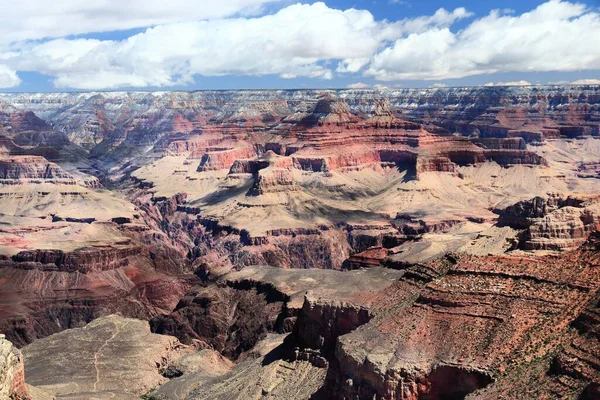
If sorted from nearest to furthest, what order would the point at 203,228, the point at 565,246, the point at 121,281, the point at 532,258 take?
the point at 532,258, the point at 565,246, the point at 121,281, the point at 203,228

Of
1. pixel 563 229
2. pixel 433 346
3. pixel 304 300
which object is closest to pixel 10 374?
pixel 304 300

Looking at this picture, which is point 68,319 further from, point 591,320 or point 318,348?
point 591,320

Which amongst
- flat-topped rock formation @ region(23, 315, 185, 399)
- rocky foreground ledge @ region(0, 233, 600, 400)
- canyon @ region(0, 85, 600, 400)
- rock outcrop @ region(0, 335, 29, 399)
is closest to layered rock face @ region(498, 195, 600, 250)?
canyon @ region(0, 85, 600, 400)

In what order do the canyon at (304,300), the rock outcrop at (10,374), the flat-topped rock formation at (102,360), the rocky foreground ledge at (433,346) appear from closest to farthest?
the rocky foreground ledge at (433,346) < the canyon at (304,300) < the rock outcrop at (10,374) < the flat-topped rock formation at (102,360)

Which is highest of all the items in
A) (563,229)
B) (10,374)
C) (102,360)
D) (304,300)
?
(563,229)

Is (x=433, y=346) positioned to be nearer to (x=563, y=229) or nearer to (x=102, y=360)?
(x=563, y=229)

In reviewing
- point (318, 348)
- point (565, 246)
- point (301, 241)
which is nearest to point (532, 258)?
point (565, 246)

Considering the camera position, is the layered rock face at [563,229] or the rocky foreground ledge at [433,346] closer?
the rocky foreground ledge at [433,346]

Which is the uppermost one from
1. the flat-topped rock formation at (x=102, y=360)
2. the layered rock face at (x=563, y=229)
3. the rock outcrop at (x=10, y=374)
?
the layered rock face at (x=563, y=229)

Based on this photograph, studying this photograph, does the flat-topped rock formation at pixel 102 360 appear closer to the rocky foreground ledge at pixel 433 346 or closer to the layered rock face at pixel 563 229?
the rocky foreground ledge at pixel 433 346

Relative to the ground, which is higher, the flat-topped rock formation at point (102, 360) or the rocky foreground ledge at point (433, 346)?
the rocky foreground ledge at point (433, 346)

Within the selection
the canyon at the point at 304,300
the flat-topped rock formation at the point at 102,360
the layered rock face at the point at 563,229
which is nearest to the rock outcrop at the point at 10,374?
the canyon at the point at 304,300
